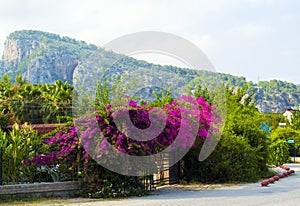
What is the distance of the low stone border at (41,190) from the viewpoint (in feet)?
38.5

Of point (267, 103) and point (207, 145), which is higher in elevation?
point (267, 103)

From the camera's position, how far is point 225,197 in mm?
12953

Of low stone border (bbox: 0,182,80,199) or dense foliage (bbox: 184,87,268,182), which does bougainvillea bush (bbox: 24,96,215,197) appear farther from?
dense foliage (bbox: 184,87,268,182)

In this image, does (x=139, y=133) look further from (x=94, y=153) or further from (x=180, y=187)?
(x=180, y=187)

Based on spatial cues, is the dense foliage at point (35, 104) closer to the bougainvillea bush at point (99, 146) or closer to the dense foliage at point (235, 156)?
the dense foliage at point (235, 156)

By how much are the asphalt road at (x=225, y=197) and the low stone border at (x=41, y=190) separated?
1.34 meters

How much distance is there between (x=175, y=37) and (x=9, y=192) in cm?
1006

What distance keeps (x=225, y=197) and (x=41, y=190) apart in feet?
17.0

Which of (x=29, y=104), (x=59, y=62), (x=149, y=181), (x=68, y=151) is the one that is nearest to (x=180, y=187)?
(x=149, y=181)

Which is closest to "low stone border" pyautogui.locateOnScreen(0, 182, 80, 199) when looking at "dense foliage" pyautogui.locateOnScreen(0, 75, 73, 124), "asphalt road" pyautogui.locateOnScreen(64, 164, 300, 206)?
"asphalt road" pyautogui.locateOnScreen(64, 164, 300, 206)

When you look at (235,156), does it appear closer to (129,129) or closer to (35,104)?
(129,129)

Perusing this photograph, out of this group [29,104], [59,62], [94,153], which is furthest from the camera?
[59,62]

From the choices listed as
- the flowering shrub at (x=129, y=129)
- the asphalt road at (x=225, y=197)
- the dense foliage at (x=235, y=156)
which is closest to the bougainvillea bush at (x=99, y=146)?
the flowering shrub at (x=129, y=129)

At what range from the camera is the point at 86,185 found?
12797 millimetres
